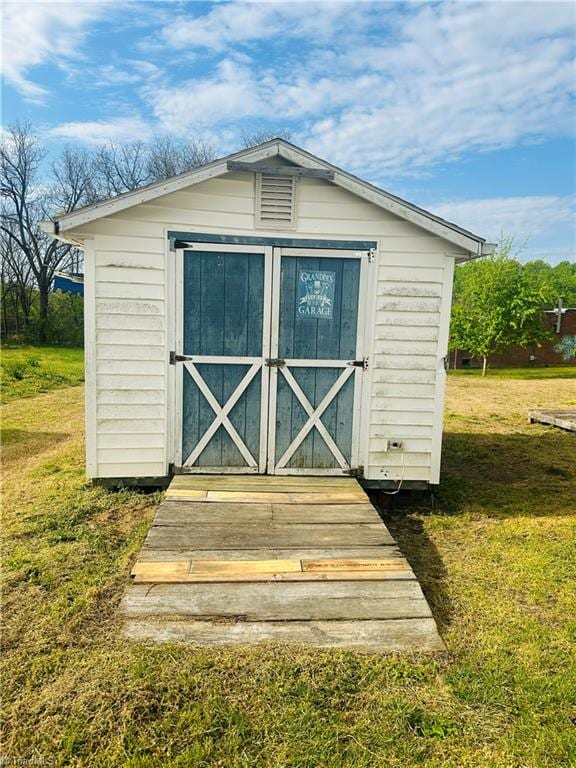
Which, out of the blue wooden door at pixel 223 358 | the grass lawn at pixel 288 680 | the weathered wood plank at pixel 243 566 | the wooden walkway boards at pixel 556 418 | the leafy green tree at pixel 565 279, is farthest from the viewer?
the leafy green tree at pixel 565 279

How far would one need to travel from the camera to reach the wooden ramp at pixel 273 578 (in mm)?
2939

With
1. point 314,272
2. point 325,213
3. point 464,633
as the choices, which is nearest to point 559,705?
point 464,633

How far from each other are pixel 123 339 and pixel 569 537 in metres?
4.54

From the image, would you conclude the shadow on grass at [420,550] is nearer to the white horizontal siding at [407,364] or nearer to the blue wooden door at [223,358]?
the white horizontal siding at [407,364]

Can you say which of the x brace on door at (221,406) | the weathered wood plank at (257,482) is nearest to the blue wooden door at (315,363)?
the weathered wood plank at (257,482)

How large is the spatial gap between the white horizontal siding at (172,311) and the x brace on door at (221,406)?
0.86 ft

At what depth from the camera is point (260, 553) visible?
3.73m

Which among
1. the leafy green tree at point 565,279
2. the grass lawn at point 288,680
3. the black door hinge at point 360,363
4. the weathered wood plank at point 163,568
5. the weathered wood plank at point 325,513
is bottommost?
the grass lawn at point 288,680

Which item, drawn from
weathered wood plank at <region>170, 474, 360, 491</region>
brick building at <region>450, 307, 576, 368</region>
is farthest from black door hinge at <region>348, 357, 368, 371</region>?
brick building at <region>450, 307, 576, 368</region>

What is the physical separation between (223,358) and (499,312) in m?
20.4

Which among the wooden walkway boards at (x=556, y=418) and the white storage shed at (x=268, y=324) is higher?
the white storage shed at (x=268, y=324)

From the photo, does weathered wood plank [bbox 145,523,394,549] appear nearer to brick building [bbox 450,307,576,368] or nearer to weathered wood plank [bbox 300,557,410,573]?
weathered wood plank [bbox 300,557,410,573]

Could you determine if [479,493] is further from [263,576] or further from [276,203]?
[276,203]

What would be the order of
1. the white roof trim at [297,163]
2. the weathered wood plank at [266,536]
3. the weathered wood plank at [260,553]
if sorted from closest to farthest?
the weathered wood plank at [260,553] → the weathered wood plank at [266,536] → the white roof trim at [297,163]
